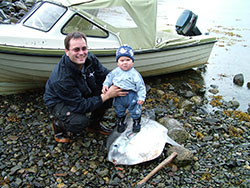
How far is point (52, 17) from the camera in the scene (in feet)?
15.4

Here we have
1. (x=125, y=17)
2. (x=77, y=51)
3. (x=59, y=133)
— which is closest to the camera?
(x=77, y=51)

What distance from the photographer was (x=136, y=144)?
11.6 ft

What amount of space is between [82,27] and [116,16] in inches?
29.6

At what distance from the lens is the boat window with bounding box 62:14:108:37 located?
4621mm

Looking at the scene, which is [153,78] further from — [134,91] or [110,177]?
[110,177]

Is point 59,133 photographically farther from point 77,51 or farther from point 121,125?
point 77,51

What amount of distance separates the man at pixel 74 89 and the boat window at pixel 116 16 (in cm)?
Result: 146

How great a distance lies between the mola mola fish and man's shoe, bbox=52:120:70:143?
733 millimetres

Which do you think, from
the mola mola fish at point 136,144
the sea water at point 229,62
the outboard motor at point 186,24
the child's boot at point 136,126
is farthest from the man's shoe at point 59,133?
the outboard motor at point 186,24

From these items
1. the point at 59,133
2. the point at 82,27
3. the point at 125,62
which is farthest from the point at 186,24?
the point at 59,133

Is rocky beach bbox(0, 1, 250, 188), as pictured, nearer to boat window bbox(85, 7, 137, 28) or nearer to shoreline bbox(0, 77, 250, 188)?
shoreline bbox(0, 77, 250, 188)

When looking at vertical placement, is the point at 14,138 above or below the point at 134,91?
below

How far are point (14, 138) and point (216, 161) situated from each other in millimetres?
3282

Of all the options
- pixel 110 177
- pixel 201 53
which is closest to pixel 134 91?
pixel 110 177
